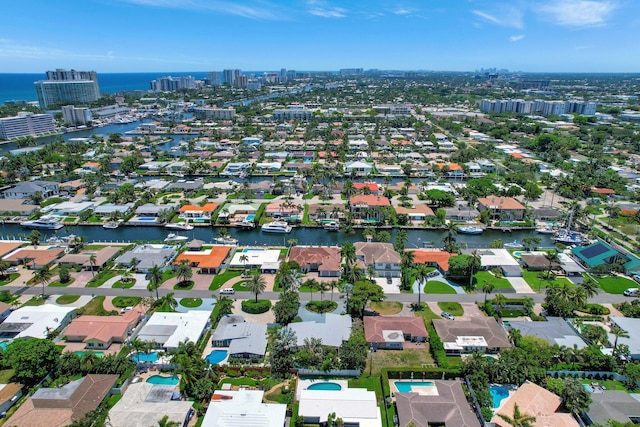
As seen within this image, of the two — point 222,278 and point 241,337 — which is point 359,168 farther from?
point 241,337

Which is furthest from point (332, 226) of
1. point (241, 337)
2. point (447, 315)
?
point (241, 337)

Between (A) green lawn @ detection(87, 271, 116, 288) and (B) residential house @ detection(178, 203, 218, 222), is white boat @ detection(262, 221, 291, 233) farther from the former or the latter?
(A) green lawn @ detection(87, 271, 116, 288)

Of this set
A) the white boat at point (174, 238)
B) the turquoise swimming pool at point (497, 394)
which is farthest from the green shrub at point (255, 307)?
the turquoise swimming pool at point (497, 394)

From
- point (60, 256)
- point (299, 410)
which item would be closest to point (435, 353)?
point (299, 410)

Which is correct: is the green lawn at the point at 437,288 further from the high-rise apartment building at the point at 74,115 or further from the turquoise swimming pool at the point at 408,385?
the high-rise apartment building at the point at 74,115

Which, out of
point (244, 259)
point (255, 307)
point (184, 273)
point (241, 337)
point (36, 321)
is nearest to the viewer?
point (241, 337)

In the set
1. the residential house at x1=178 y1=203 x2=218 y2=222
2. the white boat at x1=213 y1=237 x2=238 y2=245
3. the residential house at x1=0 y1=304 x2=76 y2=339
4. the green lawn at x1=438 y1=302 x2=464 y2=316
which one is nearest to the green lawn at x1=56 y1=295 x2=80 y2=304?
the residential house at x1=0 y1=304 x2=76 y2=339
